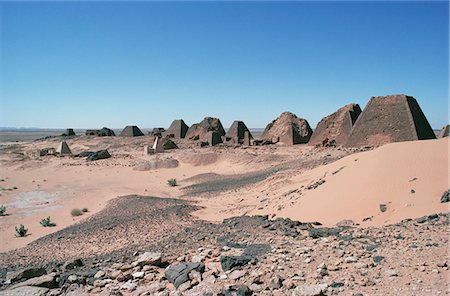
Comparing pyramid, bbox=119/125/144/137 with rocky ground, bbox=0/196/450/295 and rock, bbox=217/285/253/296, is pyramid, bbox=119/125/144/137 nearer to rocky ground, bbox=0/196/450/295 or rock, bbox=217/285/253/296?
rocky ground, bbox=0/196/450/295

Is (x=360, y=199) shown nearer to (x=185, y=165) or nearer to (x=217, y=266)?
(x=217, y=266)

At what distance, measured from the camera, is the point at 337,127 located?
22672 mm

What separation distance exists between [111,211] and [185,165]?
1167 cm

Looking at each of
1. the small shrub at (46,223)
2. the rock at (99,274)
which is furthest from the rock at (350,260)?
the small shrub at (46,223)

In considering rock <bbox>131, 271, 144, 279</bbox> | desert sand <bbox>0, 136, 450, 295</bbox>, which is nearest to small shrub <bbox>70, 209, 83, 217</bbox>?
desert sand <bbox>0, 136, 450, 295</bbox>

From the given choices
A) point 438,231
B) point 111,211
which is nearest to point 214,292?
point 438,231

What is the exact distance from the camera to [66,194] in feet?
53.2

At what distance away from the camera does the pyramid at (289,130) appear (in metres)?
28.0

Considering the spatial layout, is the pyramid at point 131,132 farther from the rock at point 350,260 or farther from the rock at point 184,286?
the rock at point 350,260

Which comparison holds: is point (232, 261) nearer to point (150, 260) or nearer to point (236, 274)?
point (236, 274)

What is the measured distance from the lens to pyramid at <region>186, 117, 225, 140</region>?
3503 cm

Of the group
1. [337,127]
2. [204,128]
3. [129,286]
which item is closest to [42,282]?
[129,286]

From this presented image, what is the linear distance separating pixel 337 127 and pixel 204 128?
52.0ft

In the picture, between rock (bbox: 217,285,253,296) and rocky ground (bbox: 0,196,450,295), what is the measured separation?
0.04 feet
